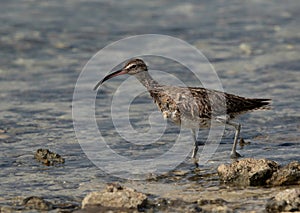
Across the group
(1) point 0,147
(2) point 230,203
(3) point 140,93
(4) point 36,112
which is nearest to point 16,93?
(4) point 36,112

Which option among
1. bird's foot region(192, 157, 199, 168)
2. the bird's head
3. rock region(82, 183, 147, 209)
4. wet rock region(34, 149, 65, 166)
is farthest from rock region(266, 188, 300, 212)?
the bird's head

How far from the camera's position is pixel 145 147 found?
1100cm

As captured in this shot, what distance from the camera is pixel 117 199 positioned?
26.3 feet

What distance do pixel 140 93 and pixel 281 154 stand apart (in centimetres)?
435

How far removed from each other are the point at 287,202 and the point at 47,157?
3782mm

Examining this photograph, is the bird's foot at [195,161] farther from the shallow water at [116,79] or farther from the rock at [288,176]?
the rock at [288,176]

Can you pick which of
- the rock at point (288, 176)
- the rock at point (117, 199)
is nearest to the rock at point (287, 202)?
the rock at point (288, 176)

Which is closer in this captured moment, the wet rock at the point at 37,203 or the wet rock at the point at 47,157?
the wet rock at the point at 37,203

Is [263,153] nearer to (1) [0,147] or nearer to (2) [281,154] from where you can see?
(2) [281,154]

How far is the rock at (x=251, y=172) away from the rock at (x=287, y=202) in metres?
0.91

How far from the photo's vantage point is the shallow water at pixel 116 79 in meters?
9.77

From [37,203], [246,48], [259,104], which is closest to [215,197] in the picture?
[37,203]

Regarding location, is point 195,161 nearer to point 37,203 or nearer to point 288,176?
point 288,176

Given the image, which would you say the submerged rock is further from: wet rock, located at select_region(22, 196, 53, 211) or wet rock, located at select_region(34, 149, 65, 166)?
wet rock, located at select_region(34, 149, 65, 166)
